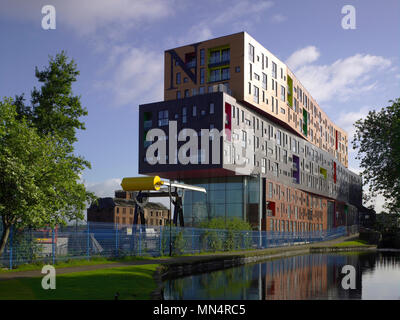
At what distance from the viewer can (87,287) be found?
16.2 m

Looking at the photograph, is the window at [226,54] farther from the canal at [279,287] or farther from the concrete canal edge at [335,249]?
the canal at [279,287]

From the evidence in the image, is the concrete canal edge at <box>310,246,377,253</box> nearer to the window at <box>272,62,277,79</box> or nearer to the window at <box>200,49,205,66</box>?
the window at <box>272,62,277,79</box>

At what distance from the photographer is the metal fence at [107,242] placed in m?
23.7

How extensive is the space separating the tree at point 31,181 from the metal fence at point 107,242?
1161 mm

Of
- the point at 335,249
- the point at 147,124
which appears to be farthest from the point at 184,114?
the point at 335,249

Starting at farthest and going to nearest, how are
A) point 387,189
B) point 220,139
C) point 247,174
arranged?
point 247,174
point 220,139
point 387,189

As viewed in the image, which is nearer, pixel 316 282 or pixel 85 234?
pixel 316 282

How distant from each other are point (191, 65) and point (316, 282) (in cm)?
5190

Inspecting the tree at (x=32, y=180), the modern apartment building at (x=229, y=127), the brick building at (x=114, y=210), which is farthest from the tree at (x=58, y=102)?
the brick building at (x=114, y=210)

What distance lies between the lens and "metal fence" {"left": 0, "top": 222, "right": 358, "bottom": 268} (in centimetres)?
2372
